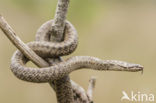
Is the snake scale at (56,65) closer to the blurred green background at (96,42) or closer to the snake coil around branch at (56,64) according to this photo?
the snake coil around branch at (56,64)

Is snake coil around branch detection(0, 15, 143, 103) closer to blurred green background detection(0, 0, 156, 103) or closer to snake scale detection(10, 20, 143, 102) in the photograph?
snake scale detection(10, 20, 143, 102)

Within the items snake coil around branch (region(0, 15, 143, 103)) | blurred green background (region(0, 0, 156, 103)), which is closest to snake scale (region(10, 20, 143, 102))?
snake coil around branch (region(0, 15, 143, 103))

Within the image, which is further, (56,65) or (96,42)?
(96,42)

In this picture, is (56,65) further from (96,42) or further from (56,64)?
(96,42)

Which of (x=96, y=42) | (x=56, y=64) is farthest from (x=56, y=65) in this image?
(x=96, y=42)

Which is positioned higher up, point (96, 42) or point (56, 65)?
point (56, 65)

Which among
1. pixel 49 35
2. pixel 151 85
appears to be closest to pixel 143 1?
pixel 151 85

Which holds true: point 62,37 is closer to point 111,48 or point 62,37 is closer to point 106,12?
point 111,48

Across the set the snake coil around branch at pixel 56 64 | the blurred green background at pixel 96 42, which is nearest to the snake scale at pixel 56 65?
the snake coil around branch at pixel 56 64
